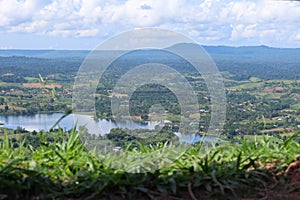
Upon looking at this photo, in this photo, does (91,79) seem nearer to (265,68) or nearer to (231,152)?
(231,152)

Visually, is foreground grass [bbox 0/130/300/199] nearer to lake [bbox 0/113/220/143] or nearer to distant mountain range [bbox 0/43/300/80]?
lake [bbox 0/113/220/143]

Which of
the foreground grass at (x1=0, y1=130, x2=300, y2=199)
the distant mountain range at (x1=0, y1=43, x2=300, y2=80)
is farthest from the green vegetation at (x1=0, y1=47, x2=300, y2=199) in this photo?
the distant mountain range at (x1=0, y1=43, x2=300, y2=80)

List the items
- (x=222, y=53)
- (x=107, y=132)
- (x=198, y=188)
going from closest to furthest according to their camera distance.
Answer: (x=198, y=188), (x=107, y=132), (x=222, y=53)

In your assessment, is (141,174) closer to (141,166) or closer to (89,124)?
(141,166)

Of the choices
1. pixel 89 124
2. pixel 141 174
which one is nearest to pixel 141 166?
pixel 141 174

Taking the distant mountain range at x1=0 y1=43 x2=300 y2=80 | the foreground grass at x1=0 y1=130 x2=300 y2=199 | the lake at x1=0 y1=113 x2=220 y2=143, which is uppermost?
the distant mountain range at x1=0 y1=43 x2=300 y2=80

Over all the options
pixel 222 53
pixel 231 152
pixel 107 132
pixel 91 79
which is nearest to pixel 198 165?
pixel 231 152

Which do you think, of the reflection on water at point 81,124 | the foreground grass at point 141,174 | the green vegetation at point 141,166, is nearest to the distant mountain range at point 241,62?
the reflection on water at point 81,124

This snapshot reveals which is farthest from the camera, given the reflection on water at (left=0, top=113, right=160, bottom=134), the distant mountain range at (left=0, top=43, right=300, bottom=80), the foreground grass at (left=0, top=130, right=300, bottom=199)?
the distant mountain range at (left=0, top=43, right=300, bottom=80)
